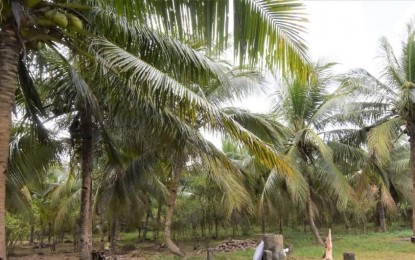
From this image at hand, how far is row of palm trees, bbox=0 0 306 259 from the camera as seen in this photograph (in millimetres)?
3373

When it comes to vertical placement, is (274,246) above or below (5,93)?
below

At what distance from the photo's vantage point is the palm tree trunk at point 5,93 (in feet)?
12.9

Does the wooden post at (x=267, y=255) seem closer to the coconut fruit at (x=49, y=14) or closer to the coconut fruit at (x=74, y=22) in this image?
the coconut fruit at (x=74, y=22)

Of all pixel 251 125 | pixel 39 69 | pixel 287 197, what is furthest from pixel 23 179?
pixel 287 197

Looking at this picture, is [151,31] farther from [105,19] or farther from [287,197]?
[287,197]

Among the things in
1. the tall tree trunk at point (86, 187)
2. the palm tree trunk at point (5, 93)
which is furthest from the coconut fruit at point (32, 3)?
the tall tree trunk at point (86, 187)

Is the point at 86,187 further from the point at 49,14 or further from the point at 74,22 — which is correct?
the point at 49,14

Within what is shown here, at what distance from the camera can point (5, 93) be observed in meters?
4.06

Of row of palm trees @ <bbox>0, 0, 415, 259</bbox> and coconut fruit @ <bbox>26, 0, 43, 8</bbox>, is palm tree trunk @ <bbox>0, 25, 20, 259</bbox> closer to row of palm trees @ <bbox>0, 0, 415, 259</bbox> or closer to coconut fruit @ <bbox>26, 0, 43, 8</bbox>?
row of palm trees @ <bbox>0, 0, 415, 259</bbox>

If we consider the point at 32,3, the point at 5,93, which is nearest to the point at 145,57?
the point at 32,3

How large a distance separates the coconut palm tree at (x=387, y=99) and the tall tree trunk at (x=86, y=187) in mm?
7980

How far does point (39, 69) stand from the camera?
21.3ft

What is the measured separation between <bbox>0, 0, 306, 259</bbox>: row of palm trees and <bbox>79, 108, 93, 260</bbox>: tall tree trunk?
42.6 inches

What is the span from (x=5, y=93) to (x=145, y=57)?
1.77 metres
